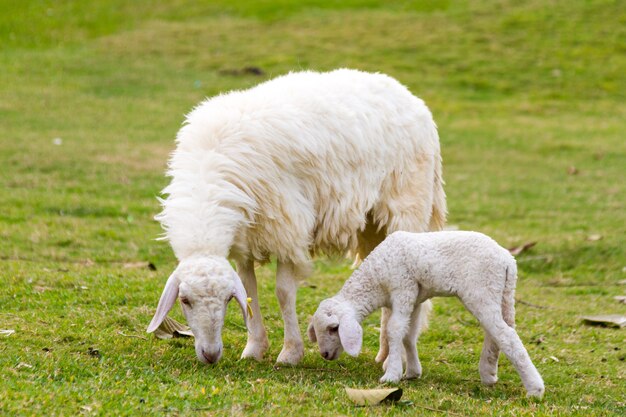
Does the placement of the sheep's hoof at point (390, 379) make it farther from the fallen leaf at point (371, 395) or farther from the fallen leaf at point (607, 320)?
the fallen leaf at point (607, 320)

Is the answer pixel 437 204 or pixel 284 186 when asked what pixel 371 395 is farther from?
pixel 437 204

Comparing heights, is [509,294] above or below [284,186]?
below

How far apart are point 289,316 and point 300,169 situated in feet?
3.41

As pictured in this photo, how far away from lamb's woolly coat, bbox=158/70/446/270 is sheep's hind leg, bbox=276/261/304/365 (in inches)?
5.2

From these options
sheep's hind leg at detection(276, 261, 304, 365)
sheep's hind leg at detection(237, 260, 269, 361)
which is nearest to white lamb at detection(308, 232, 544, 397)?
sheep's hind leg at detection(276, 261, 304, 365)

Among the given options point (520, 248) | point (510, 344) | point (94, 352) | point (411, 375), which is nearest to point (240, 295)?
point (94, 352)

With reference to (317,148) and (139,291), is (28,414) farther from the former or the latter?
(139,291)

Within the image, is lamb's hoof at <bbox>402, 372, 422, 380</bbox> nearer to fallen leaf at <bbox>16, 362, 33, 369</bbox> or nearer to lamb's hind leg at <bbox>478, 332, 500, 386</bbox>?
lamb's hind leg at <bbox>478, 332, 500, 386</bbox>

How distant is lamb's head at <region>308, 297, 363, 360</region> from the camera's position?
575cm

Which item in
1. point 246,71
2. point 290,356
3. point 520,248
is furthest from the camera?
point 246,71

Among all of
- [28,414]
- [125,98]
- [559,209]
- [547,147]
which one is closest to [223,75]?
[125,98]

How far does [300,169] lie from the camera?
21.2ft

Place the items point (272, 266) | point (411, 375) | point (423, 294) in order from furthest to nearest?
point (272, 266)
point (411, 375)
point (423, 294)

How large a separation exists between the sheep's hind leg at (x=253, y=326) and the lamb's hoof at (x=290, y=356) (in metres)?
0.18
